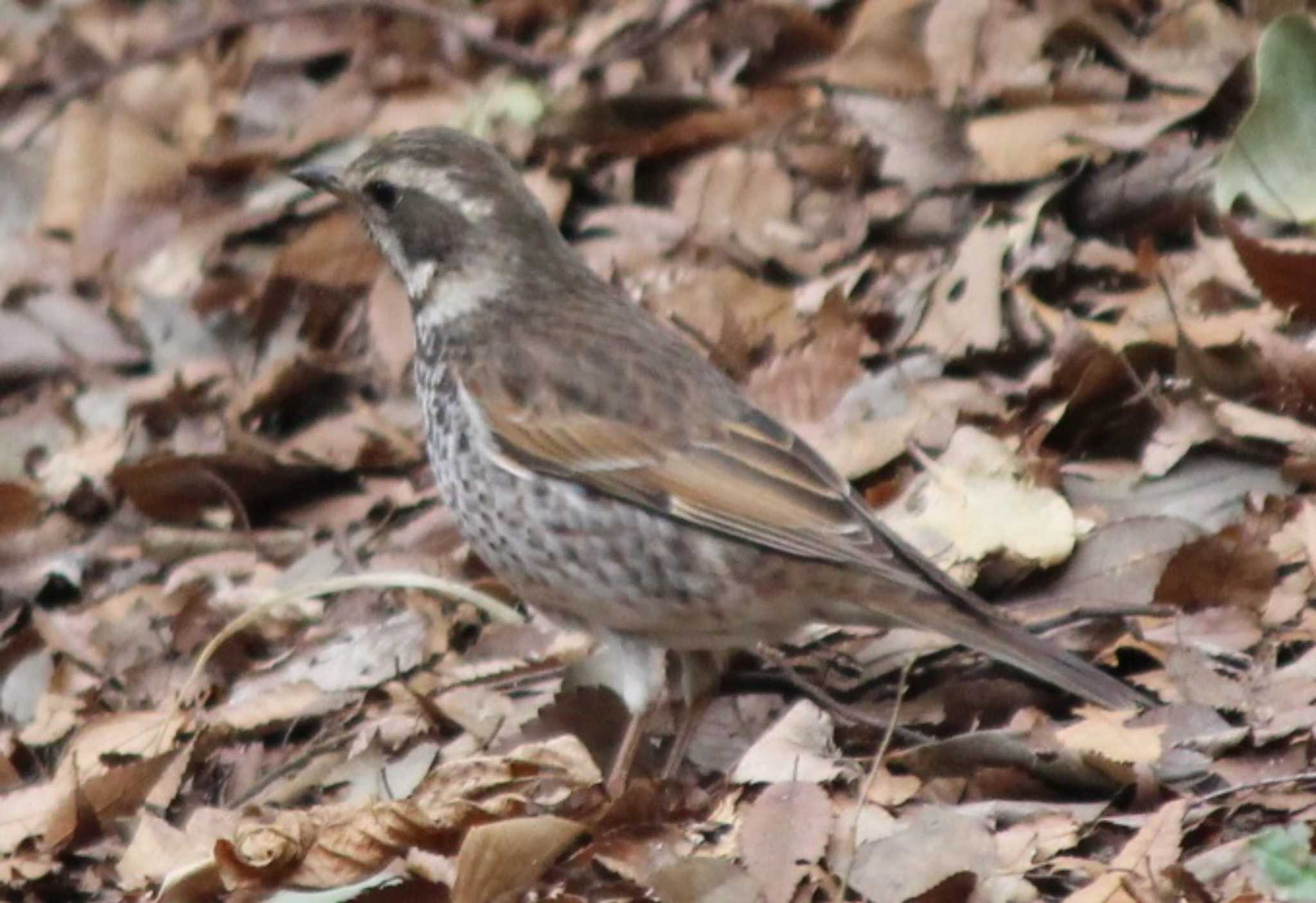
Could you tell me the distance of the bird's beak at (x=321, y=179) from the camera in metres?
6.25

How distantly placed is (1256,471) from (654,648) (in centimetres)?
162

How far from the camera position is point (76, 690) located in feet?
20.9

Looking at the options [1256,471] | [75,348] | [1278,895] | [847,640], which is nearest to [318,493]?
[75,348]

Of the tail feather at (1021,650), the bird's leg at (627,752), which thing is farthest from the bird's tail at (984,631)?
the bird's leg at (627,752)

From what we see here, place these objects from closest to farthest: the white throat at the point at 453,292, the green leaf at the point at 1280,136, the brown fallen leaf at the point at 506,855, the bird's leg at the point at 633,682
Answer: the brown fallen leaf at the point at 506,855, the bird's leg at the point at 633,682, the white throat at the point at 453,292, the green leaf at the point at 1280,136

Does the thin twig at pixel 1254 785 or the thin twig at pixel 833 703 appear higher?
the thin twig at pixel 1254 785

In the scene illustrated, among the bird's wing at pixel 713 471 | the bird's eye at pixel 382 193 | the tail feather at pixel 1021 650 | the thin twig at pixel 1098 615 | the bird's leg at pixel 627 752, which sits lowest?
the bird's leg at pixel 627 752

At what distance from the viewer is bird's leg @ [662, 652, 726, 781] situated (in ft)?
18.3

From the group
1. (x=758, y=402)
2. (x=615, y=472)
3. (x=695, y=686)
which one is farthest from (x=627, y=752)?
(x=758, y=402)

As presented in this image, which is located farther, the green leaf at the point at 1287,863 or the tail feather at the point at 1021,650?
the tail feather at the point at 1021,650

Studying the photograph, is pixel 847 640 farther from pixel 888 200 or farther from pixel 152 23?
pixel 152 23

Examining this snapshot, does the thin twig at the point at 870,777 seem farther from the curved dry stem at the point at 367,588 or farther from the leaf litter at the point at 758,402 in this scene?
the curved dry stem at the point at 367,588

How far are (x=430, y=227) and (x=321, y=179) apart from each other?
0.40 meters

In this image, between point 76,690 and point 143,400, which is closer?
point 76,690
